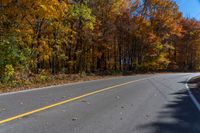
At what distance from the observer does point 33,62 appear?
25.2 m

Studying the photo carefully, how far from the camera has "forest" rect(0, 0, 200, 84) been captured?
22.1 meters

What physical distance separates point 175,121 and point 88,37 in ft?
94.7

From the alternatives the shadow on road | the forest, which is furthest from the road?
the forest

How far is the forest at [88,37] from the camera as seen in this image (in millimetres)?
22109

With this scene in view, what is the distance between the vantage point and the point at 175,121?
841 centimetres

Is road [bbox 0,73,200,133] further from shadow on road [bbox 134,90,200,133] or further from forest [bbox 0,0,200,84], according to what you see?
forest [bbox 0,0,200,84]

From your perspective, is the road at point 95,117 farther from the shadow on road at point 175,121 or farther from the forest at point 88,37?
the forest at point 88,37

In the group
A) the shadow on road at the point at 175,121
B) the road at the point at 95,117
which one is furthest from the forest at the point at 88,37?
the shadow on road at the point at 175,121

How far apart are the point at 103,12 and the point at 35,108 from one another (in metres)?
31.0

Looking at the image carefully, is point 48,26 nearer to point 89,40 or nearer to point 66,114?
point 89,40

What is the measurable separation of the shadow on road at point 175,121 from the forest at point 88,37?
12.7m

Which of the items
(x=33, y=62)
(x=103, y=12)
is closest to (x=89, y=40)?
(x=103, y=12)

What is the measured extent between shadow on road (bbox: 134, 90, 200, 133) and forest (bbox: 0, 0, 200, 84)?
12.7m

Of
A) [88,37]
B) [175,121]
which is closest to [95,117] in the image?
[175,121]
